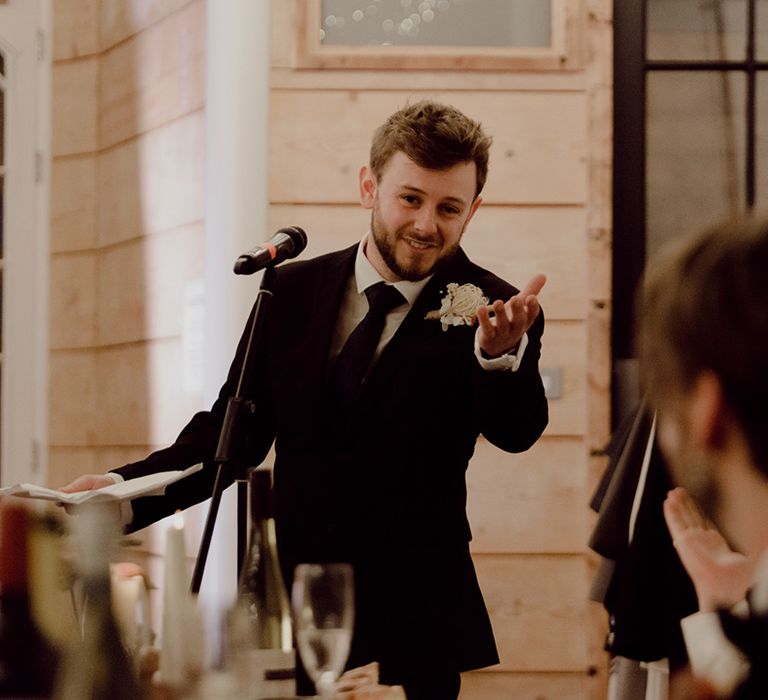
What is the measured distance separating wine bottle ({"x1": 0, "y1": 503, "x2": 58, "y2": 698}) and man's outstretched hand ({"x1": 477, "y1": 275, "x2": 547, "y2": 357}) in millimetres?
804

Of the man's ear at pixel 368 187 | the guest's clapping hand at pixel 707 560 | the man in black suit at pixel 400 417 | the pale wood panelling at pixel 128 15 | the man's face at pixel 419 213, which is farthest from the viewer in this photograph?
the pale wood panelling at pixel 128 15

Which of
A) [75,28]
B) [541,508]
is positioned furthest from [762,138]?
[75,28]

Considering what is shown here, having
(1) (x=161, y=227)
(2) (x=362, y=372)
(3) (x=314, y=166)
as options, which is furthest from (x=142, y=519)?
(1) (x=161, y=227)

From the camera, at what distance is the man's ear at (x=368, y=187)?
201 cm

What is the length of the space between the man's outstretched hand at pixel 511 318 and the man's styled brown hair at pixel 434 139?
1.30 ft

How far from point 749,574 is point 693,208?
214 centimetres

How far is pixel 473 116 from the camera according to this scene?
299 cm

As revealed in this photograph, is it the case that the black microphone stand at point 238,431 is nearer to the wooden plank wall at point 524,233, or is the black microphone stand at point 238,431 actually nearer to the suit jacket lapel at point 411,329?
the suit jacket lapel at point 411,329

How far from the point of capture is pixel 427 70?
3.00 metres

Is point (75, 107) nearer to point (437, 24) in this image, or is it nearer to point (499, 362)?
point (437, 24)

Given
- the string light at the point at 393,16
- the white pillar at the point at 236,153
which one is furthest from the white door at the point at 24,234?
the string light at the point at 393,16

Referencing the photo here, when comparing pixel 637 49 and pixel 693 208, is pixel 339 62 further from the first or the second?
pixel 693 208

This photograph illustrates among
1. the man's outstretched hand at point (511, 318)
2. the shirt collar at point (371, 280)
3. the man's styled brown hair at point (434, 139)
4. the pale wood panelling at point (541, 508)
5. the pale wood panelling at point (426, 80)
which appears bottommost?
the pale wood panelling at point (541, 508)

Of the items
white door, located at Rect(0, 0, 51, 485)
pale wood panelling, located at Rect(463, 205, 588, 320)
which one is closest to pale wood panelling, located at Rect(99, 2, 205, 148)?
white door, located at Rect(0, 0, 51, 485)
